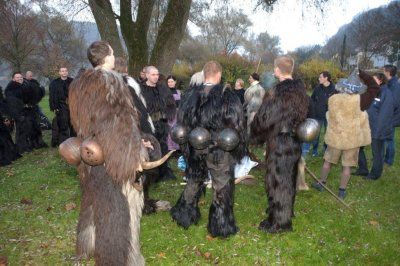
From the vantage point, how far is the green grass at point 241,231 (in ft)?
14.8

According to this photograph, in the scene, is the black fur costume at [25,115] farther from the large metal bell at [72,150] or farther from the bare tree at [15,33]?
the bare tree at [15,33]

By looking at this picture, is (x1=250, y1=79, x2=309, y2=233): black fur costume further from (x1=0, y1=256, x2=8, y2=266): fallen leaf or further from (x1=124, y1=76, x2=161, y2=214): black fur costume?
(x1=0, y1=256, x2=8, y2=266): fallen leaf

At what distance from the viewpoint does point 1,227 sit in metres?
5.29

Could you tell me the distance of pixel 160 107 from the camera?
6.42 m

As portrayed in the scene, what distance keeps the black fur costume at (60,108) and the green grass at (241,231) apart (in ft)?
10.1

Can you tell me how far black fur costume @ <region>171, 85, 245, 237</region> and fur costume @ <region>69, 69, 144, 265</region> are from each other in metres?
1.17

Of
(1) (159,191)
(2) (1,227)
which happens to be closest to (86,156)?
(2) (1,227)

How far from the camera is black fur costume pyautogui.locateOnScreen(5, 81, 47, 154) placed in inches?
368

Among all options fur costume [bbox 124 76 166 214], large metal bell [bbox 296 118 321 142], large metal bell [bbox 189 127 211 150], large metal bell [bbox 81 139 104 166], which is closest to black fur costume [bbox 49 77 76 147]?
fur costume [bbox 124 76 166 214]

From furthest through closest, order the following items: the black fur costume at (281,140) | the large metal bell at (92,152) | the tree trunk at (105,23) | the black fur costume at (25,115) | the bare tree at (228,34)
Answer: the bare tree at (228,34) → the tree trunk at (105,23) → the black fur costume at (25,115) → the black fur costume at (281,140) → the large metal bell at (92,152)

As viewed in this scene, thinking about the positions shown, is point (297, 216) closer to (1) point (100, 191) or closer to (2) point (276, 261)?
(2) point (276, 261)

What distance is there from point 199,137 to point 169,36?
24.0 feet

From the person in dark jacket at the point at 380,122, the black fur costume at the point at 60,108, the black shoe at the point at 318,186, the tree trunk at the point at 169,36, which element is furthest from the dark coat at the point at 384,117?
the black fur costume at the point at 60,108

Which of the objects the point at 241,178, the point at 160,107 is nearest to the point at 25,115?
the point at 160,107
